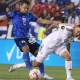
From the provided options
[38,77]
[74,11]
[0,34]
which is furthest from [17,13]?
[74,11]

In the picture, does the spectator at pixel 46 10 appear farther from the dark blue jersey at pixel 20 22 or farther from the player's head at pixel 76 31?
the player's head at pixel 76 31

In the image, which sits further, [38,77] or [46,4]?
[46,4]

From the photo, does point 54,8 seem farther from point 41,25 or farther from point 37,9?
point 41,25

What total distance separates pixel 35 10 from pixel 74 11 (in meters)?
1.81

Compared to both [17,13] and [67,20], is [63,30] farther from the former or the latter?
[67,20]

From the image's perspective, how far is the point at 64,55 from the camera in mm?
9641

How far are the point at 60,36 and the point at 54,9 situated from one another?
9.17m

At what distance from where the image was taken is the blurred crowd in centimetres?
1841

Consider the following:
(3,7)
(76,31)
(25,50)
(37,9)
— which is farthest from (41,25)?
(76,31)

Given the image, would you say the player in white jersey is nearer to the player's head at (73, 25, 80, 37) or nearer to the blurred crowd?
the player's head at (73, 25, 80, 37)

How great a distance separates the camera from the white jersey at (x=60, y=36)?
9.55m

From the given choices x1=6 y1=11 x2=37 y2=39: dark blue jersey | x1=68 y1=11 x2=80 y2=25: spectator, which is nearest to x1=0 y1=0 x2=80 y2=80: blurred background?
x1=68 y1=11 x2=80 y2=25: spectator

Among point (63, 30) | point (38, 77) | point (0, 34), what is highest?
point (63, 30)

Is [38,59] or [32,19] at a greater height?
[32,19]
